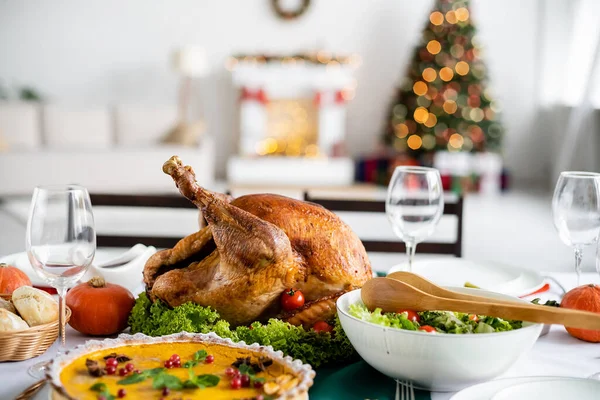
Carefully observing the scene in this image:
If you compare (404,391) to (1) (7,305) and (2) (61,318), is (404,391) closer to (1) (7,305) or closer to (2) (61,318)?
→ (2) (61,318)

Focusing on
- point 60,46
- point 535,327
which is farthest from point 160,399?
point 60,46

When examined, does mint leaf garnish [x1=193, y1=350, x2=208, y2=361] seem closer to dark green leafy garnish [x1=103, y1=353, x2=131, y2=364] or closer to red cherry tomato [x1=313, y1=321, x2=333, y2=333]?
dark green leafy garnish [x1=103, y1=353, x2=131, y2=364]

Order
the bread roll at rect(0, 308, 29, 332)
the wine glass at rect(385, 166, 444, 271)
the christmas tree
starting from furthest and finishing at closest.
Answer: the christmas tree
the wine glass at rect(385, 166, 444, 271)
the bread roll at rect(0, 308, 29, 332)

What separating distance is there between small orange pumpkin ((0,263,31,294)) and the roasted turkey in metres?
0.25

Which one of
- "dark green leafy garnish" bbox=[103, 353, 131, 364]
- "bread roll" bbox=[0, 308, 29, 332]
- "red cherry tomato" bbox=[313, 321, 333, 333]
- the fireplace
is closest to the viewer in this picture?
"dark green leafy garnish" bbox=[103, 353, 131, 364]

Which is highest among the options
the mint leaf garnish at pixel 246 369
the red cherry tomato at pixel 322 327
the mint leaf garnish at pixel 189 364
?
the mint leaf garnish at pixel 246 369

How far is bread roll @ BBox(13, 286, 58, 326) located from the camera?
45.6 inches

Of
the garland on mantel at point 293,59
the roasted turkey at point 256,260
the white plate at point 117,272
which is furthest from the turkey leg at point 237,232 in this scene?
the garland on mantel at point 293,59

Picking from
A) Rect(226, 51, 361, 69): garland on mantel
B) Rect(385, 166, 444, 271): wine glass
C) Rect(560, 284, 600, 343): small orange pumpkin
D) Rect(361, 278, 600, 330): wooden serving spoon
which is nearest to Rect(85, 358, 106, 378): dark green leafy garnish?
Rect(361, 278, 600, 330): wooden serving spoon

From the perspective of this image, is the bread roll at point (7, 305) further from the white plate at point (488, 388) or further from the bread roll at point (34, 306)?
the white plate at point (488, 388)

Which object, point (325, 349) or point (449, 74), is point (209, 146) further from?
point (325, 349)

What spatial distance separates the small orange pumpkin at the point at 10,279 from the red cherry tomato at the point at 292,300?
525 mm

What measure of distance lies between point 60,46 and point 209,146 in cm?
292

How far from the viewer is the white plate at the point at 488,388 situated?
958mm
